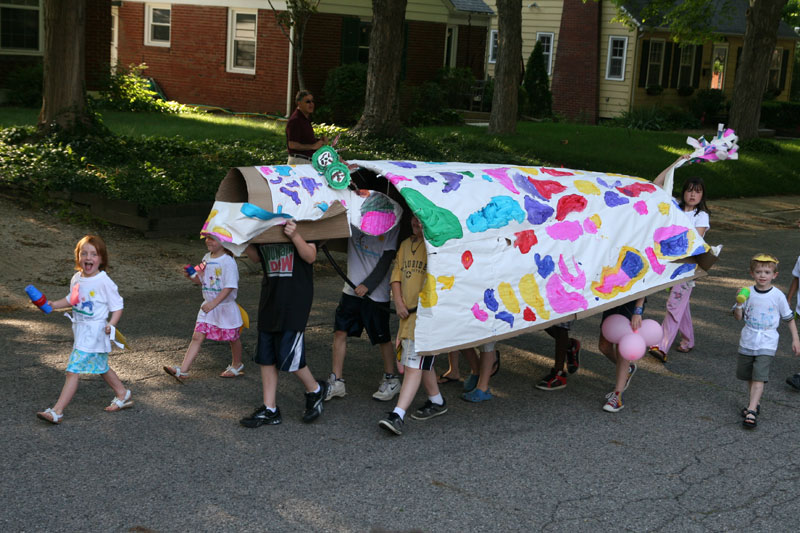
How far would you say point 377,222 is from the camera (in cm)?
630

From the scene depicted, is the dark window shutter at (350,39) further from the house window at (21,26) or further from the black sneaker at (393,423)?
the black sneaker at (393,423)

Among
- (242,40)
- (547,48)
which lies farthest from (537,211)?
(547,48)

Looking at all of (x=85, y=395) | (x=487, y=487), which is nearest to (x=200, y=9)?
(x=85, y=395)

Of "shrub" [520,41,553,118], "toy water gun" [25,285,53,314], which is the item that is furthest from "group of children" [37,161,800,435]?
"shrub" [520,41,553,118]

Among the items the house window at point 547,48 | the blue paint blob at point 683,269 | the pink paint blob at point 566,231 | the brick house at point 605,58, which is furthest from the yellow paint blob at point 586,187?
the house window at point 547,48

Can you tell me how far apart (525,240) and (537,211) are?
273 millimetres

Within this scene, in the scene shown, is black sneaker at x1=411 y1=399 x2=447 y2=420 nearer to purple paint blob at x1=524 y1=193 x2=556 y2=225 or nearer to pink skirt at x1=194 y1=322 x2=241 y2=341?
purple paint blob at x1=524 y1=193 x2=556 y2=225

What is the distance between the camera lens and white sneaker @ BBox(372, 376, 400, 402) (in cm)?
665

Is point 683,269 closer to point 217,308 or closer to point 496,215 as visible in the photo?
point 496,215

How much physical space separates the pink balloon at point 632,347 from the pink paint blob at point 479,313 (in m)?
1.29

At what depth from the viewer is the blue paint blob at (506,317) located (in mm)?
6141

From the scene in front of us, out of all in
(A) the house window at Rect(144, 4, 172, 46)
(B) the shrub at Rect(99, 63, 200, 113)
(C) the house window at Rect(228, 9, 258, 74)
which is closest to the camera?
(B) the shrub at Rect(99, 63, 200, 113)

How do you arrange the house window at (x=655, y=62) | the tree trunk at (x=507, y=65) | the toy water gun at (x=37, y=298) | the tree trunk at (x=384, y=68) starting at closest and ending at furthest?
the toy water gun at (x=37, y=298), the tree trunk at (x=384, y=68), the tree trunk at (x=507, y=65), the house window at (x=655, y=62)

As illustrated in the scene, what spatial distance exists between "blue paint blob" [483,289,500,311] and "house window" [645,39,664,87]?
3000 centimetres
